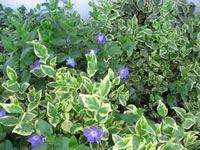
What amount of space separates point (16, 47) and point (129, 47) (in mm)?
636

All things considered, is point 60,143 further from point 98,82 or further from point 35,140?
point 98,82

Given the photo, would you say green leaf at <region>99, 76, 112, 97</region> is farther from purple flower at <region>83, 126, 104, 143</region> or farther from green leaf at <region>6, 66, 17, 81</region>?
green leaf at <region>6, 66, 17, 81</region>

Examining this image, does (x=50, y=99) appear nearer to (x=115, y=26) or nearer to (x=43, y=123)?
(x=43, y=123)

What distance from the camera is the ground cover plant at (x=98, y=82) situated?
1.12 meters

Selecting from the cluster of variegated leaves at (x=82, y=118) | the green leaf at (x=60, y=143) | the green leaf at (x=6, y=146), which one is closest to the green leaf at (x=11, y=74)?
the cluster of variegated leaves at (x=82, y=118)

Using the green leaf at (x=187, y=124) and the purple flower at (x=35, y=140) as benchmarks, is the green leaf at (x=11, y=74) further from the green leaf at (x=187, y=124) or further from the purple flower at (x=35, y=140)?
the green leaf at (x=187, y=124)

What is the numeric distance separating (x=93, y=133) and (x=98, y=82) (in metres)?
0.50

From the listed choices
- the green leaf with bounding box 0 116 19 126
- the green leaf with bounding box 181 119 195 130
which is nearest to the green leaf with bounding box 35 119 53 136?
the green leaf with bounding box 0 116 19 126

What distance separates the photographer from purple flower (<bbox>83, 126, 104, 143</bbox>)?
43.2 inches

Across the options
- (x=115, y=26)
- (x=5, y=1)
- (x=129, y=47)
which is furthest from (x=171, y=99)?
(x=5, y=1)

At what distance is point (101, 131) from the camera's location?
1.11 m

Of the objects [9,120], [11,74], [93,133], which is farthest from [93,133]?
[11,74]

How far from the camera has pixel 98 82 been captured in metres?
1.57

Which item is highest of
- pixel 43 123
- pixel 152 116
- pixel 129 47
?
pixel 129 47
